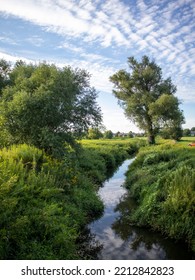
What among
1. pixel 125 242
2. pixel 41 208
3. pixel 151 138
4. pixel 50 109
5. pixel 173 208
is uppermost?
pixel 50 109

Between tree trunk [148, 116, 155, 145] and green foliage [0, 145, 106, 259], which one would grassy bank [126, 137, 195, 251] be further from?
tree trunk [148, 116, 155, 145]

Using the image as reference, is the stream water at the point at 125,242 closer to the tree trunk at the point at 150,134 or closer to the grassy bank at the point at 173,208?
the grassy bank at the point at 173,208

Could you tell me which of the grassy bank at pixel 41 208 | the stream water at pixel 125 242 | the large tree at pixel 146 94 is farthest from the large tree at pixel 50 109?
the large tree at pixel 146 94

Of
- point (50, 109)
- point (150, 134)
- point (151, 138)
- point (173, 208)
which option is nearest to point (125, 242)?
point (173, 208)

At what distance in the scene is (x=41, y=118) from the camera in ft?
50.6

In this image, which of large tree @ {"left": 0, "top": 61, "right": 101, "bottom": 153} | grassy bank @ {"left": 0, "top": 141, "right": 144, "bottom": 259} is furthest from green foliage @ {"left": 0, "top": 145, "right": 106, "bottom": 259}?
large tree @ {"left": 0, "top": 61, "right": 101, "bottom": 153}

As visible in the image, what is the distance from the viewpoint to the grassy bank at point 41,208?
7438 millimetres

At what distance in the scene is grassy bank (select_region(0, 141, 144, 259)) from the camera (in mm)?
7438

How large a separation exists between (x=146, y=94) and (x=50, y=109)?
40085 millimetres

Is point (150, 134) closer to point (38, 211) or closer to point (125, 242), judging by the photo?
point (125, 242)

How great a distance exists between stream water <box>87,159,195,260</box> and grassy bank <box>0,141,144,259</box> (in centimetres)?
65

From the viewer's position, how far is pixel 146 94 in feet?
175
